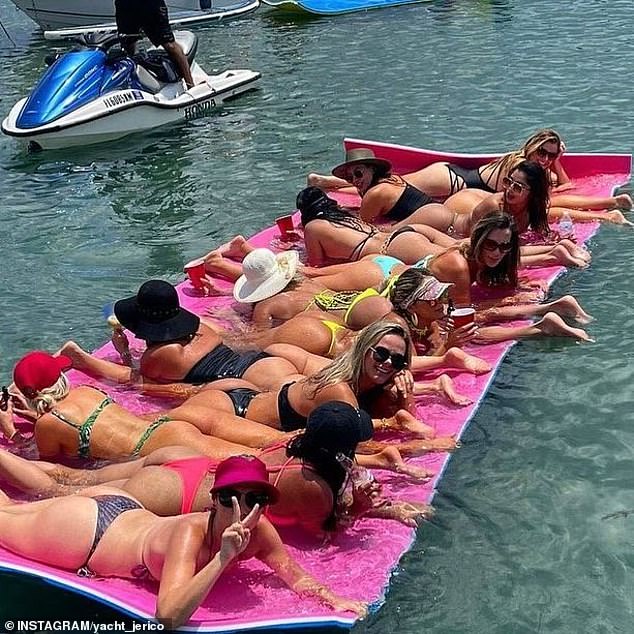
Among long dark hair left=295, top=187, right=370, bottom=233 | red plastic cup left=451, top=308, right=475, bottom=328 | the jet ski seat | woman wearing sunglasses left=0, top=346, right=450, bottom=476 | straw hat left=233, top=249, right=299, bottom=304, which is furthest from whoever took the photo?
the jet ski seat

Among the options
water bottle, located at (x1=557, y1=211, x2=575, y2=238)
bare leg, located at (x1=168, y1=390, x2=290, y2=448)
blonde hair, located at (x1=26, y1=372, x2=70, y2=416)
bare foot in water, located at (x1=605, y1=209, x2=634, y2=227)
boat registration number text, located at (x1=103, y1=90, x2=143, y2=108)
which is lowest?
bare foot in water, located at (x1=605, y1=209, x2=634, y2=227)

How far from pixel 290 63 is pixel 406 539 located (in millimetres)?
11425

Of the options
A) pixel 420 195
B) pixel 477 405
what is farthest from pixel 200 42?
pixel 477 405

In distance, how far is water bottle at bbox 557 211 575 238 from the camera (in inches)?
261

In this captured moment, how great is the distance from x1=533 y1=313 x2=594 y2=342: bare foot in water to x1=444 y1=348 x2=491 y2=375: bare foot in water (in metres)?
0.54

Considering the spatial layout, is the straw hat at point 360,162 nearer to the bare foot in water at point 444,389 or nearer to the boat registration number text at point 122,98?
the bare foot in water at point 444,389

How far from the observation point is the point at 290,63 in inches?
555

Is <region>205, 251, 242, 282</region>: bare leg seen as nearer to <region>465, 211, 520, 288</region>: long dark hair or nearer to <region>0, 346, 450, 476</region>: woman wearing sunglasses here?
<region>465, 211, 520, 288</region>: long dark hair

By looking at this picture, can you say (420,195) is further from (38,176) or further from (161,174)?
(38,176)

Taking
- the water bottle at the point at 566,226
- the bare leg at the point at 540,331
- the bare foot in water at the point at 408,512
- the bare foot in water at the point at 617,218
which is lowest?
the bare foot in water at the point at 617,218

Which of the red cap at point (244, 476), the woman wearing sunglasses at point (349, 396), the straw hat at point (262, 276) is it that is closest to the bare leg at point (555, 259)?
the straw hat at point (262, 276)

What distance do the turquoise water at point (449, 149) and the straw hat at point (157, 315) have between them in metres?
1.07

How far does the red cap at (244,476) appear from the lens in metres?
3.15

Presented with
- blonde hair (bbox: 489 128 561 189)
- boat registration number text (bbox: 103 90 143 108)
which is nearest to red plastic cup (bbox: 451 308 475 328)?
blonde hair (bbox: 489 128 561 189)
